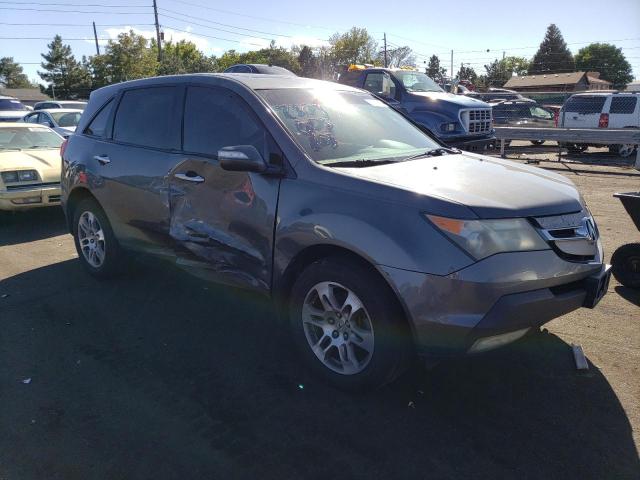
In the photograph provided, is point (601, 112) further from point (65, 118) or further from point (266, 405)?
point (266, 405)

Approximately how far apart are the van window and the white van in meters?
15.4

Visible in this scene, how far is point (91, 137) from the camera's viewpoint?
17.0 feet

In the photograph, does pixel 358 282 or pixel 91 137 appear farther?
pixel 91 137

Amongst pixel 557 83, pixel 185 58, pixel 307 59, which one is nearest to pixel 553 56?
pixel 557 83

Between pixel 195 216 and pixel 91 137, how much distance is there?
6.63 ft

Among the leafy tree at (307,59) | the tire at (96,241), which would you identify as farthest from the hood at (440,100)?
the leafy tree at (307,59)

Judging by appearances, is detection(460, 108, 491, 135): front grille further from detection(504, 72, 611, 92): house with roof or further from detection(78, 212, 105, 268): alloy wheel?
detection(504, 72, 611, 92): house with roof

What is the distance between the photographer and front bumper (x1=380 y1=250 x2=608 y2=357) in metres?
2.65

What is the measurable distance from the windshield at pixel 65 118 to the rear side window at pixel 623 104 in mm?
16193

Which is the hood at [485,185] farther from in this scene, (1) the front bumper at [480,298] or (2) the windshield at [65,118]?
(2) the windshield at [65,118]

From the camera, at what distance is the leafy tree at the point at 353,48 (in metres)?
85.6

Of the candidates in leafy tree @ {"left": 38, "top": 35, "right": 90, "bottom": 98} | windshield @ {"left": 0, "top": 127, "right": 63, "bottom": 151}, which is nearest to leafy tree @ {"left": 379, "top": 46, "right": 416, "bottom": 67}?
leafy tree @ {"left": 38, "top": 35, "right": 90, "bottom": 98}

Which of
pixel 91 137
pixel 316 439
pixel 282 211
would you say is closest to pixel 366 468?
pixel 316 439

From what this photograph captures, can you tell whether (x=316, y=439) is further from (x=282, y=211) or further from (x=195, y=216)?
(x=195, y=216)
